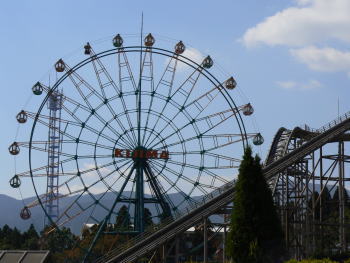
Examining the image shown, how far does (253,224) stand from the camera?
33.6 metres

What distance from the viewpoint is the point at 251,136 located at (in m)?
56.1

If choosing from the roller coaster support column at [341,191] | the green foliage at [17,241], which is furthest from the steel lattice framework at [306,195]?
Answer: the green foliage at [17,241]

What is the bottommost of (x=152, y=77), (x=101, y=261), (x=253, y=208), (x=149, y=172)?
(x=101, y=261)

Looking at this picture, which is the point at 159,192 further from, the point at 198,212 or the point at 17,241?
the point at 17,241

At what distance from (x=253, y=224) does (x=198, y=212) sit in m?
14.4

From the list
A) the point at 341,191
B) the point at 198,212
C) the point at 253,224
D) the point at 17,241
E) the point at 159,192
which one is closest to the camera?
the point at 253,224

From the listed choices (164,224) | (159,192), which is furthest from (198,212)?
(159,192)

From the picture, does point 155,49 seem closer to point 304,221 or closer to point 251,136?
point 251,136

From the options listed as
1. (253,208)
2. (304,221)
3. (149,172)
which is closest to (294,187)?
(304,221)

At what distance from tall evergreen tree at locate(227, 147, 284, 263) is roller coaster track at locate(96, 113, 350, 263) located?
1277cm

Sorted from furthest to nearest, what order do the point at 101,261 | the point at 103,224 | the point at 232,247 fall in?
the point at 103,224 → the point at 101,261 → the point at 232,247

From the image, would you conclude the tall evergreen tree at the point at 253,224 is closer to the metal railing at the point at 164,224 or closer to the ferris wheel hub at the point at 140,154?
the metal railing at the point at 164,224

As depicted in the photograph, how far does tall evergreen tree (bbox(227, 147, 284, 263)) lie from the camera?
33344 mm

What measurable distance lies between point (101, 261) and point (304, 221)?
14.3 m
